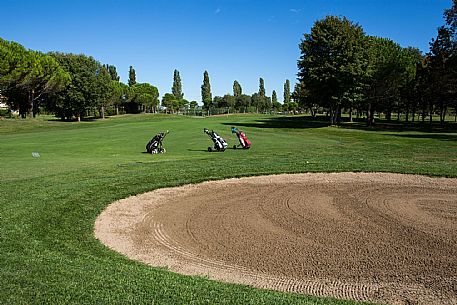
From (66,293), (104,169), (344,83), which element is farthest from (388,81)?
(66,293)

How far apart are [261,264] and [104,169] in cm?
1044

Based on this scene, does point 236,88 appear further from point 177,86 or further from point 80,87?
point 80,87

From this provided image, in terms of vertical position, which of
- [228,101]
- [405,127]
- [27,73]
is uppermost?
[27,73]

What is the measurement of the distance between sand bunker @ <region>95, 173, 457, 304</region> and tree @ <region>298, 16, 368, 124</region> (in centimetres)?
3428

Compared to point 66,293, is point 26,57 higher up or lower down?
higher up

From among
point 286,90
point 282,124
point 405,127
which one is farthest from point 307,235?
point 286,90

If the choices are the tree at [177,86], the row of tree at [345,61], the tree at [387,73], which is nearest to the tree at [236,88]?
→ the tree at [177,86]

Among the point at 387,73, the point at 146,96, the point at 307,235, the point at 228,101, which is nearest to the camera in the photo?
the point at 307,235

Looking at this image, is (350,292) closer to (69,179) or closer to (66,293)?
(66,293)

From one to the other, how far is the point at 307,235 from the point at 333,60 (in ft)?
137

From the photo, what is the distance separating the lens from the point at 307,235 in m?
8.45

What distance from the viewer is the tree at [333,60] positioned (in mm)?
45969

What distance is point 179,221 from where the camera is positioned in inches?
382

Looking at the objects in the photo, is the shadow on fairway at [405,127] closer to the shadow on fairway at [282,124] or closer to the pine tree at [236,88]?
the shadow on fairway at [282,124]
